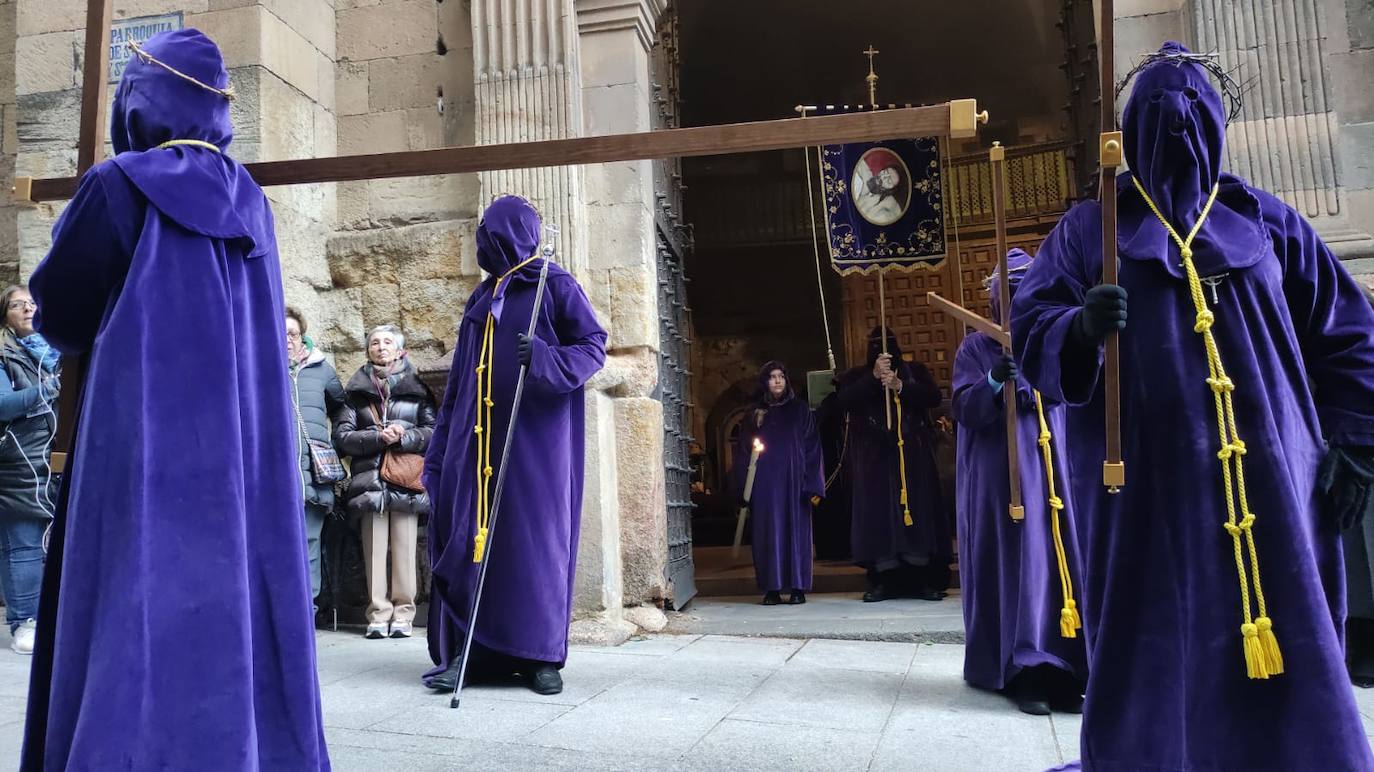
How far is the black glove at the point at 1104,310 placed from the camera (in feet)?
7.72

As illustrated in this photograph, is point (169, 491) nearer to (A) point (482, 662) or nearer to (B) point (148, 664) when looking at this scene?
(B) point (148, 664)

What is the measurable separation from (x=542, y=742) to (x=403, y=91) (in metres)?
4.84

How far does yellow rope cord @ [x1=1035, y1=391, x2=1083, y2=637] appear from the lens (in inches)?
140

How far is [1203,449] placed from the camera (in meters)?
2.37

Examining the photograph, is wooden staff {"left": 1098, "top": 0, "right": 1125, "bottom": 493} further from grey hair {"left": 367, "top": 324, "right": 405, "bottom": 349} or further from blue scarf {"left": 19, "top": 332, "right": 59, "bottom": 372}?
blue scarf {"left": 19, "top": 332, "right": 59, "bottom": 372}

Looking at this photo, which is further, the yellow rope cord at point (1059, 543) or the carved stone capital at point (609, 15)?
the carved stone capital at point (609, 15)

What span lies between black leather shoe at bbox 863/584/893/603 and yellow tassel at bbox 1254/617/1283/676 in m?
5.48

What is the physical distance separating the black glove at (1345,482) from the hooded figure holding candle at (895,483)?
5178mm

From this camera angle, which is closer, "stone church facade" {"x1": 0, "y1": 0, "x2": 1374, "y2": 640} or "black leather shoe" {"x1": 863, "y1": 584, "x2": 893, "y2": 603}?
"stone church facade" {"x1": 0, "y1": 0, "x2": 1374, "y2": 640}

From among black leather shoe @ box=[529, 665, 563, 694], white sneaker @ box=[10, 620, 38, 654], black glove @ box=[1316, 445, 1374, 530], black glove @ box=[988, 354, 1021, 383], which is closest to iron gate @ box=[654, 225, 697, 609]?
black leather shoe @ box=[529, 665, 563, 694]

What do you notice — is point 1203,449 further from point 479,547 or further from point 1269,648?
point 479,547

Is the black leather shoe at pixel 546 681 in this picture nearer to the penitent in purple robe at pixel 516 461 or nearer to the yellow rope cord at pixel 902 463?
the penitent in purple robe at pixel 516 461

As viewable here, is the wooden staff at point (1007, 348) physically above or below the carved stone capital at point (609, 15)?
below

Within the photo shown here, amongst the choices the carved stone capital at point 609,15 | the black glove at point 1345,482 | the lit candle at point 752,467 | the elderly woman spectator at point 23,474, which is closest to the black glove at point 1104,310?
the black glove at point 1345,482
